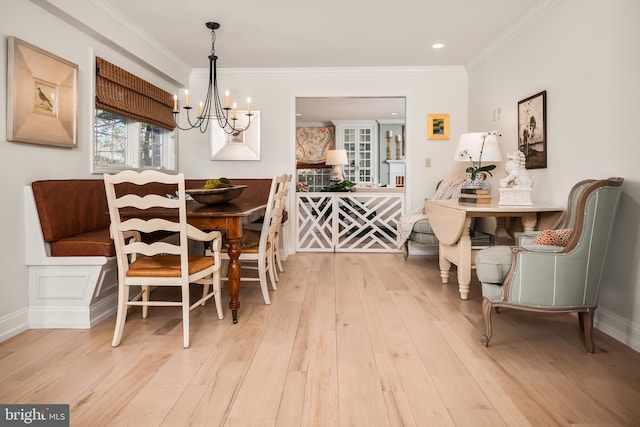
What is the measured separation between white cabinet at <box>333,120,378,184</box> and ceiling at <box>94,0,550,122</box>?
513 centimetres

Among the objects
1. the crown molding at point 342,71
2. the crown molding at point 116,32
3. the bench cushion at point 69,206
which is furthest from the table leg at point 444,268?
the crown molding at point 116,32

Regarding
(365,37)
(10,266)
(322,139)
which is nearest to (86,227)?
(10,266)

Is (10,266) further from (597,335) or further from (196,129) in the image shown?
(597,335)

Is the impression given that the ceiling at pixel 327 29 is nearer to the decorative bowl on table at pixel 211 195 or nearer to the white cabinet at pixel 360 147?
the decorative bowl on table at pixel 211 195

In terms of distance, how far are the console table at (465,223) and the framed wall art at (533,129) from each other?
1.23 ft

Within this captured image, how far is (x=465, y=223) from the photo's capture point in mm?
3049

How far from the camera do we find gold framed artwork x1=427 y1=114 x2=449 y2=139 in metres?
4.94

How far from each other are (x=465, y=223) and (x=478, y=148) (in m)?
0.84

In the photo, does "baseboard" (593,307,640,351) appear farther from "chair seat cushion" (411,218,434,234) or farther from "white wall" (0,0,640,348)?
"chair seat cushion" (411,218,434,234)

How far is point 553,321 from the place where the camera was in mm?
2607

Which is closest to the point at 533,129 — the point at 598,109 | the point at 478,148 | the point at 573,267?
the point at 478,148

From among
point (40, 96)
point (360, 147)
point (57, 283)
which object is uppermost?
point (360, 147)

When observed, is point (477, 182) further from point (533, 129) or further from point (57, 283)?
point (57, 283)

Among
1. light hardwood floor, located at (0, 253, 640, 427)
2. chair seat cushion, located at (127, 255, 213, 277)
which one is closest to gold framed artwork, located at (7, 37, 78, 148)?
chair seat cushion, located at (127, 255, 213, 277)
